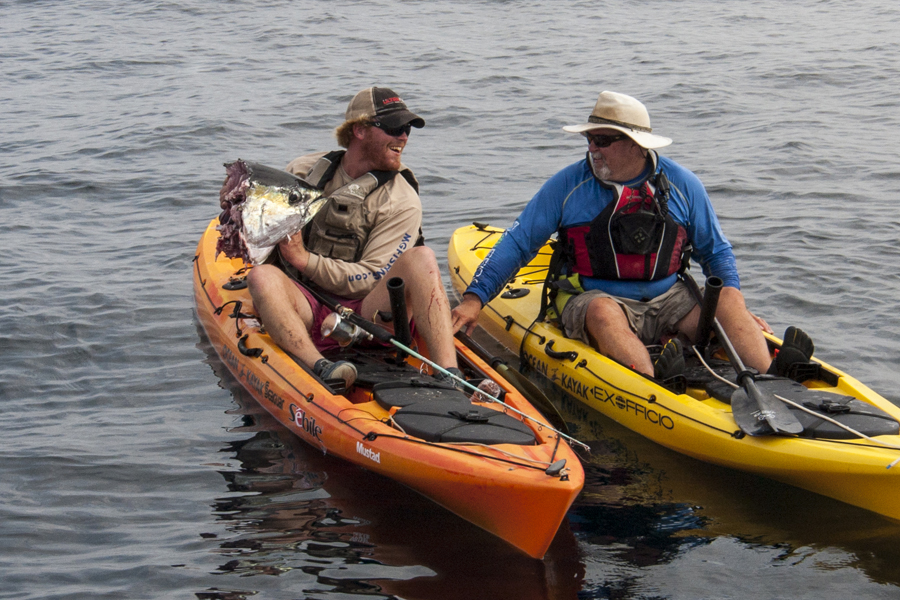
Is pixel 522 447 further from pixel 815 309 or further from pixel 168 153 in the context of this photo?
pixel 168 153

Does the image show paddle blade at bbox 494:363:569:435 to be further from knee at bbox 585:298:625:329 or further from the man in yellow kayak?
knee at bbox 585:298:625:329

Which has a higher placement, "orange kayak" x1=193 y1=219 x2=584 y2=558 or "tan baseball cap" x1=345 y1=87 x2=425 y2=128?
"tan baseball cap" x1=345 y1=87 x2=425 y2=128

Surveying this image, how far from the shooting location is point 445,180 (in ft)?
33.1

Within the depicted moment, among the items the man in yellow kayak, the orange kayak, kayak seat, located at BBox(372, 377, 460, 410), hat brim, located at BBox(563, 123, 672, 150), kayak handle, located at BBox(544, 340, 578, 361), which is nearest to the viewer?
the orange kayak

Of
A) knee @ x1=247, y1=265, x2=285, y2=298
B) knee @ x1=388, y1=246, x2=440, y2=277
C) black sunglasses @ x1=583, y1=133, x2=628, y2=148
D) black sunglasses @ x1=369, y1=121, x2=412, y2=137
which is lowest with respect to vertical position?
knee @ x1=247, y1=265, x2=285, y2=298

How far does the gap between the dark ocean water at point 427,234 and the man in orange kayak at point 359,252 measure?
65 centimetres

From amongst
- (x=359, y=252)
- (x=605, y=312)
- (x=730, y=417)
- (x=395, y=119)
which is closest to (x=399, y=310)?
(x=359, y=252)

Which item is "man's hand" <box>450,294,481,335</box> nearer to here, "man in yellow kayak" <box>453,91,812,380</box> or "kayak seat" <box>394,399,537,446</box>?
"man in yellow kayak" <box>453,91,812,380</box>

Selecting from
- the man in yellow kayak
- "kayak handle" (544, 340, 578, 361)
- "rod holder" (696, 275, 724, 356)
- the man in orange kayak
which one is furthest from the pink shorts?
"rod holder" (696, 275, 724, 356)

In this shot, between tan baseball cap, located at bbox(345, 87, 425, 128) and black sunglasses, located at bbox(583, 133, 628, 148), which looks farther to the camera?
black sunglasses, located at bbox(583, 133, 628, 148)

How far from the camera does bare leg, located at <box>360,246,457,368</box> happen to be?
15.9 ft

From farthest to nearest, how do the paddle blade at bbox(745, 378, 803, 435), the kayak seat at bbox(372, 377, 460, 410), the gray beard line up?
1. the gray beard
2. the kayak seat at bbox(372, 377, 460, 410)
3. the paddle blade at bbox(745, 378, 803, 435)

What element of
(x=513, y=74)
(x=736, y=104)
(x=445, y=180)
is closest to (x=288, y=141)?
(x=445, y=180)

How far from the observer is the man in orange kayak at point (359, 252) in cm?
486
